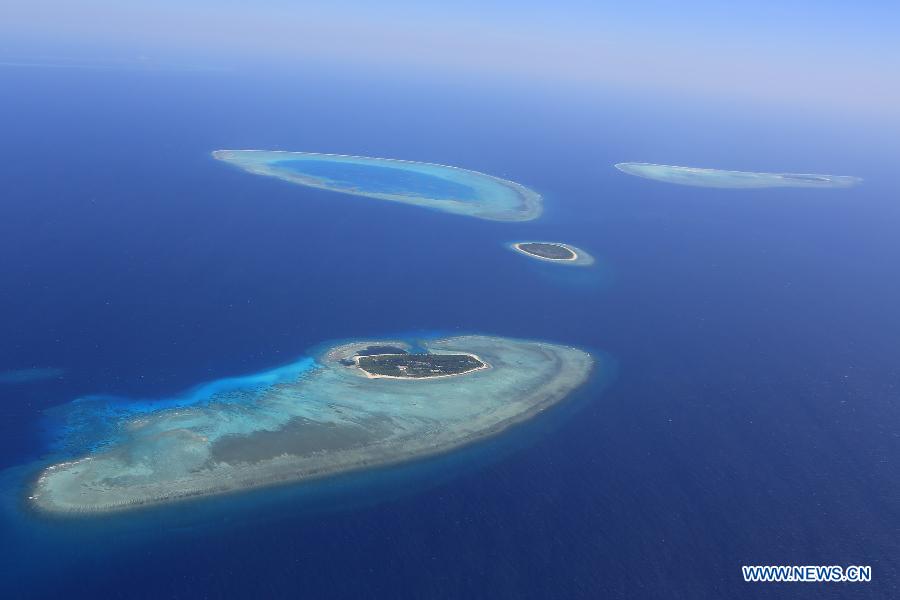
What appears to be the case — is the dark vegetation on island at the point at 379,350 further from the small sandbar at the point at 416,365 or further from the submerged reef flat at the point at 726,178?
the submerged reef flat at the point at 726,178

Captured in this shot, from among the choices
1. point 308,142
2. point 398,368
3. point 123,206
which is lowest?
point 398,368

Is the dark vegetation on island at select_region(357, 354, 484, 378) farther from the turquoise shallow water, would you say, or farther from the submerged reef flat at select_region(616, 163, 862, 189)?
the submerged reef flat at select_region(616, 163, 862, 189)

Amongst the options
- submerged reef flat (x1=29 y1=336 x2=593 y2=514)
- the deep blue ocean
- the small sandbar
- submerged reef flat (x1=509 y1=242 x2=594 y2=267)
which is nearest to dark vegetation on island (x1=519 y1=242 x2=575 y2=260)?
submerged reef flat (x1=509 y1=242 x2=594 y2=267)

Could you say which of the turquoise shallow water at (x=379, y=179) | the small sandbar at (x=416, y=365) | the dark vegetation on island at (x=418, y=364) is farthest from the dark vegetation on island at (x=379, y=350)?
the turquoise shallow water at (x=379, y=179)

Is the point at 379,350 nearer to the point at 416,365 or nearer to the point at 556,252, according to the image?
the point at 416,365

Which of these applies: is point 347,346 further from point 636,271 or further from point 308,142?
point 308,142

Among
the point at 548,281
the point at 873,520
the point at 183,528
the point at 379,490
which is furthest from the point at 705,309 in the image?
the point at 183,528
